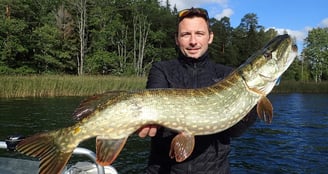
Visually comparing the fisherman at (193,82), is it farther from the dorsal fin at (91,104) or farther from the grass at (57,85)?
the grass at (57,85)

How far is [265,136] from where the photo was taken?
1282 cm

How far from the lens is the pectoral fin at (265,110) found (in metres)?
2.54

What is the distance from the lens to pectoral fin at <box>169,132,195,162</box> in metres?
2.39

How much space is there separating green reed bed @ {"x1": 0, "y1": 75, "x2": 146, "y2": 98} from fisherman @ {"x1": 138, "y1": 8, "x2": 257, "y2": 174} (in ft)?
63.1

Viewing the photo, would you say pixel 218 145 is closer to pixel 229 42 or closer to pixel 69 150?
pixel 69 150

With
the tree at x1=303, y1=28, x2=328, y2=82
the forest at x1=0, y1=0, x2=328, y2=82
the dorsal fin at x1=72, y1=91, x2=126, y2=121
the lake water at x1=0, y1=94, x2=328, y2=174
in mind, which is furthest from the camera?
the tree at x1=303, y1=28, x2=328, y2=82

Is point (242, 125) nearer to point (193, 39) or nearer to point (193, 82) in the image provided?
point (193, 82)

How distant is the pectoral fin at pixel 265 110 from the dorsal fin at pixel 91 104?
888 mm

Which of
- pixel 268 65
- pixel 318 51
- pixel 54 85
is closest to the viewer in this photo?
pixel 268 65

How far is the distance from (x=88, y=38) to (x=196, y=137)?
44639mm

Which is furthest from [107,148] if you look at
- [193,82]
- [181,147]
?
[193,82]

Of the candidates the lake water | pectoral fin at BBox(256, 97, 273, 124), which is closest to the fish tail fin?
pectoral fin at BBox(256, 97, 273, 124)

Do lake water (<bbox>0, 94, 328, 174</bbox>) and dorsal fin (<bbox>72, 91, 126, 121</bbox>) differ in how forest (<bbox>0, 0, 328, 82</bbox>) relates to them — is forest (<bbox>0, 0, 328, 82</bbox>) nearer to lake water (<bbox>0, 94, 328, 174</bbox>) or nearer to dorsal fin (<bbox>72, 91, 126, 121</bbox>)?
lake water (<bbox>0, 94, 328, 174</bbox>)

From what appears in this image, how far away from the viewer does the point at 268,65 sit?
2.59m
